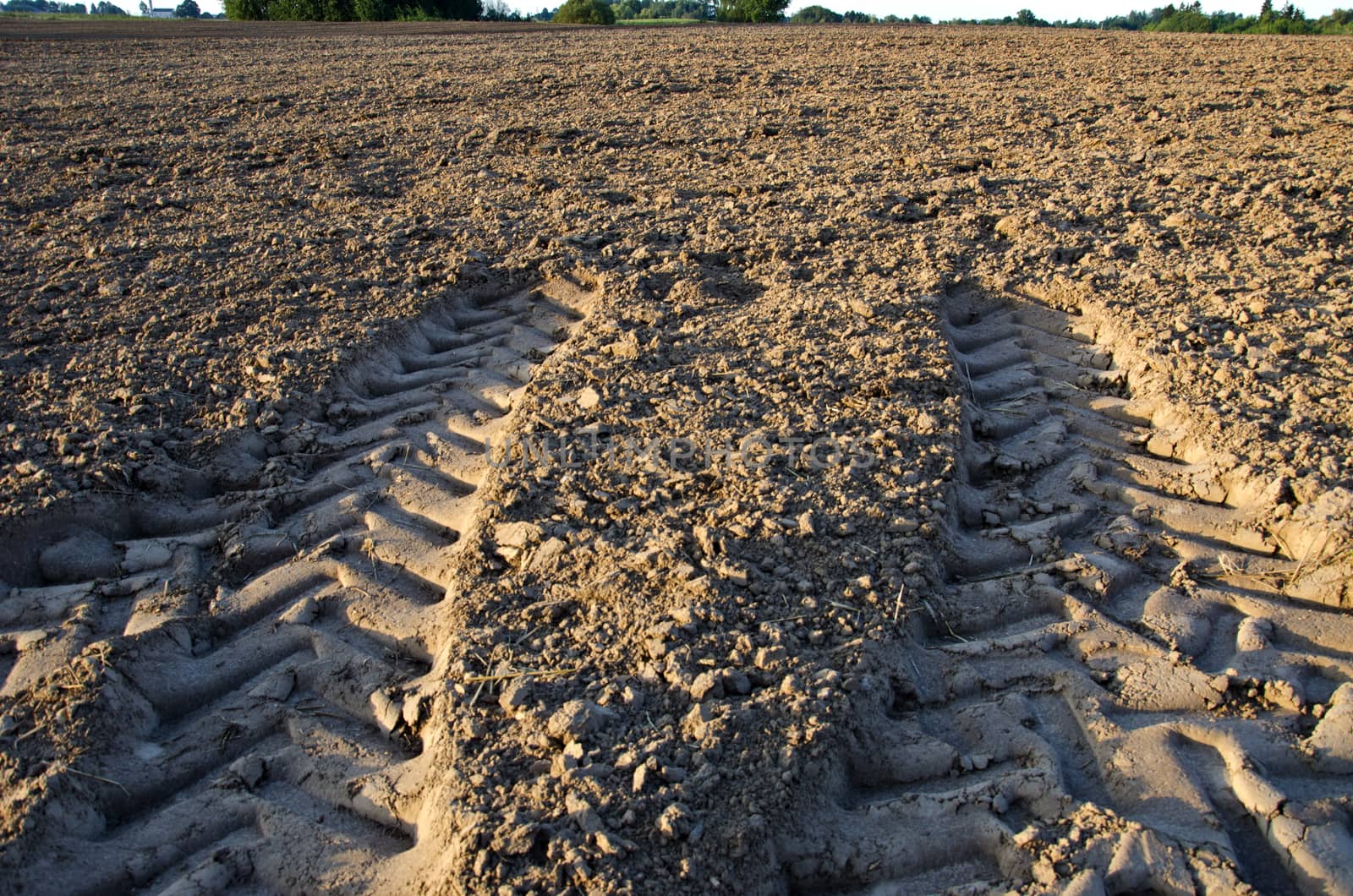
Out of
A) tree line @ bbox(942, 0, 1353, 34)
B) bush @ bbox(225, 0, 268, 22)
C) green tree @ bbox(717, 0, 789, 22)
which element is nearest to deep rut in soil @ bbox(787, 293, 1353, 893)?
tree line @ bbox(942, 0, 1353, 34)

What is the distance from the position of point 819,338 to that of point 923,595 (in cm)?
146

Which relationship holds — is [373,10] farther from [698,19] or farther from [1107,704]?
[1107,704]

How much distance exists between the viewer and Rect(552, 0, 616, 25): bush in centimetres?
2397

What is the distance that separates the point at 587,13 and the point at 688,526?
2501 centimetres

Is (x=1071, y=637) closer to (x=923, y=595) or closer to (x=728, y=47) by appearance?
(x=923, y=595)

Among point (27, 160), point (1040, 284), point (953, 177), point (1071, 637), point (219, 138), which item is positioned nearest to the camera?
point (1071, 637)

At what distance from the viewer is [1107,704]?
2396mm

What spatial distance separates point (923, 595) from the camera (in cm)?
267

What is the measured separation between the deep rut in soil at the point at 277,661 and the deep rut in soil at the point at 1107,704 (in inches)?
46.7

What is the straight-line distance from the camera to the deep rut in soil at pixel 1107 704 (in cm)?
202

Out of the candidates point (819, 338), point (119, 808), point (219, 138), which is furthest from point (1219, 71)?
point (119, 808)

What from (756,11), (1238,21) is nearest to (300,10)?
(756,11)

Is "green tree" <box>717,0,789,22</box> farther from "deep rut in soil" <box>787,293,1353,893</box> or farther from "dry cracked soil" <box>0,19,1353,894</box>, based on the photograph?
"deep rut in soil" <box>787,293,1353,893</box>

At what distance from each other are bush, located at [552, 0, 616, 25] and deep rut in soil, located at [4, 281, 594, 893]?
22.8 m
